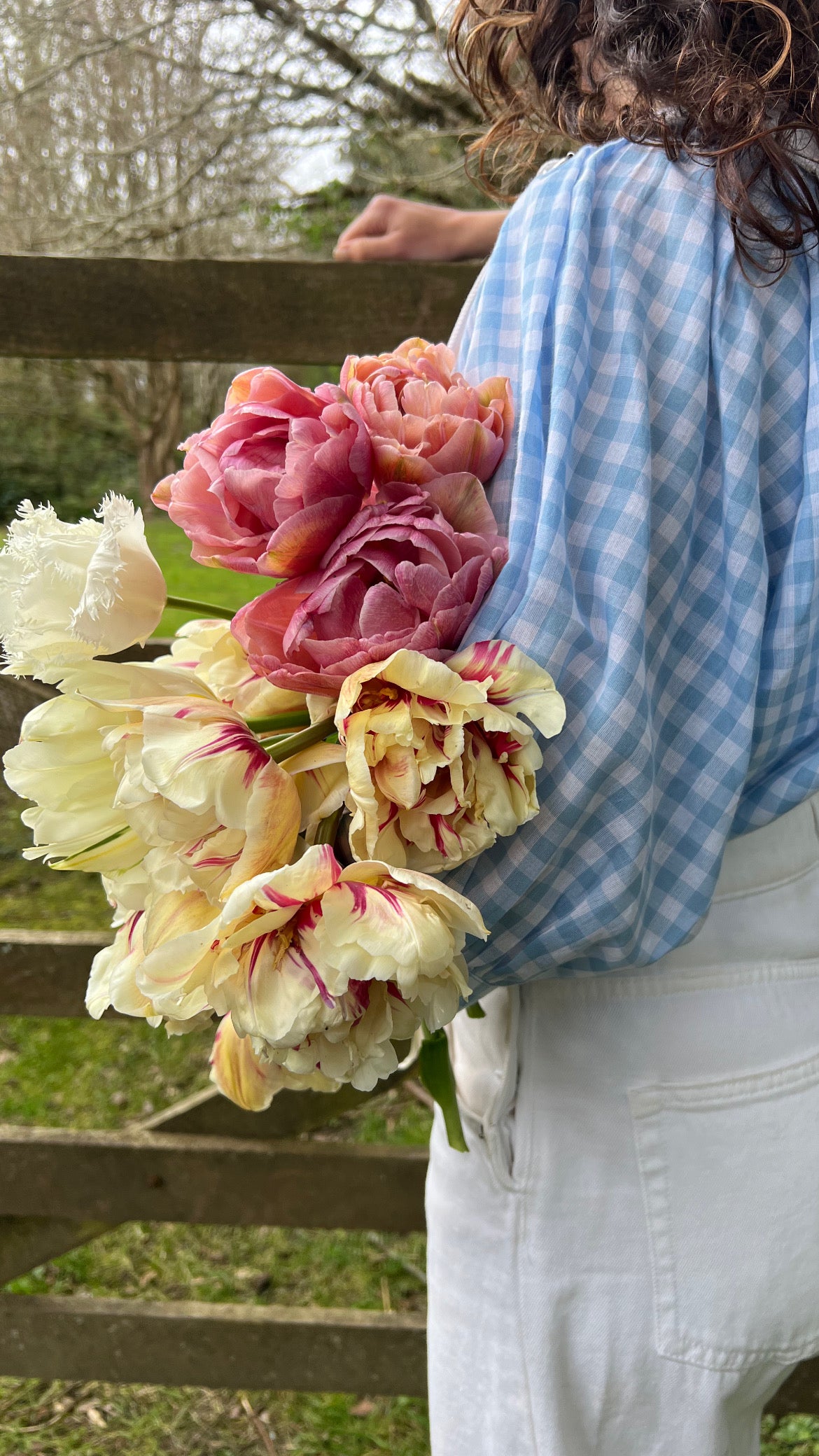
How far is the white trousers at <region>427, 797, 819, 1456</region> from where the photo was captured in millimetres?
775

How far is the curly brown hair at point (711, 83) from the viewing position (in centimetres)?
71

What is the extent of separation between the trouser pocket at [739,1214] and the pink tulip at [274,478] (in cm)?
48

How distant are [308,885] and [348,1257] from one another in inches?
74.6

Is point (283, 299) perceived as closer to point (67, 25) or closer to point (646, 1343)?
point (646, 1343)

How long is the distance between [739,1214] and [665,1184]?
0.06m

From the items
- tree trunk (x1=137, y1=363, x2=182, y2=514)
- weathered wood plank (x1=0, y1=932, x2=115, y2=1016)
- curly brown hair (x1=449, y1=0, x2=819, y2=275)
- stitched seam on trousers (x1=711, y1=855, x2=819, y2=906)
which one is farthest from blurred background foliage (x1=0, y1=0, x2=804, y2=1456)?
stitched seam on trousers (x1=711, y1=855, x2=819, y2=906)

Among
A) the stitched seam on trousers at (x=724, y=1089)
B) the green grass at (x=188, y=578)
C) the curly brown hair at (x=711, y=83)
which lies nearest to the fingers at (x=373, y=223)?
the curly brown hair at (x=711, y=83)

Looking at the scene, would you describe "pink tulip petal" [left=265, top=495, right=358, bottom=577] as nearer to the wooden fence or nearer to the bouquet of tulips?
the bouquet of tulips

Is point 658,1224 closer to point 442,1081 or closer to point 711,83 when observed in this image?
point 442,1081

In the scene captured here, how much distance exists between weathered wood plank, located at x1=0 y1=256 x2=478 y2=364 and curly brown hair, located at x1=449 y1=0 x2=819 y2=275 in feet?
1.27

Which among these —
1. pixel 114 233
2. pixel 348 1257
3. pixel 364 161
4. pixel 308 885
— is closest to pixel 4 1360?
pixel 348 1257

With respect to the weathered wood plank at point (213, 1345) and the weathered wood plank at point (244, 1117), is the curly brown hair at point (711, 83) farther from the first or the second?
the weathered wood plank at point (213, 1345)

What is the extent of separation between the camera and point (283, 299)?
49.3 inches

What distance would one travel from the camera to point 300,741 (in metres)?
0.64
